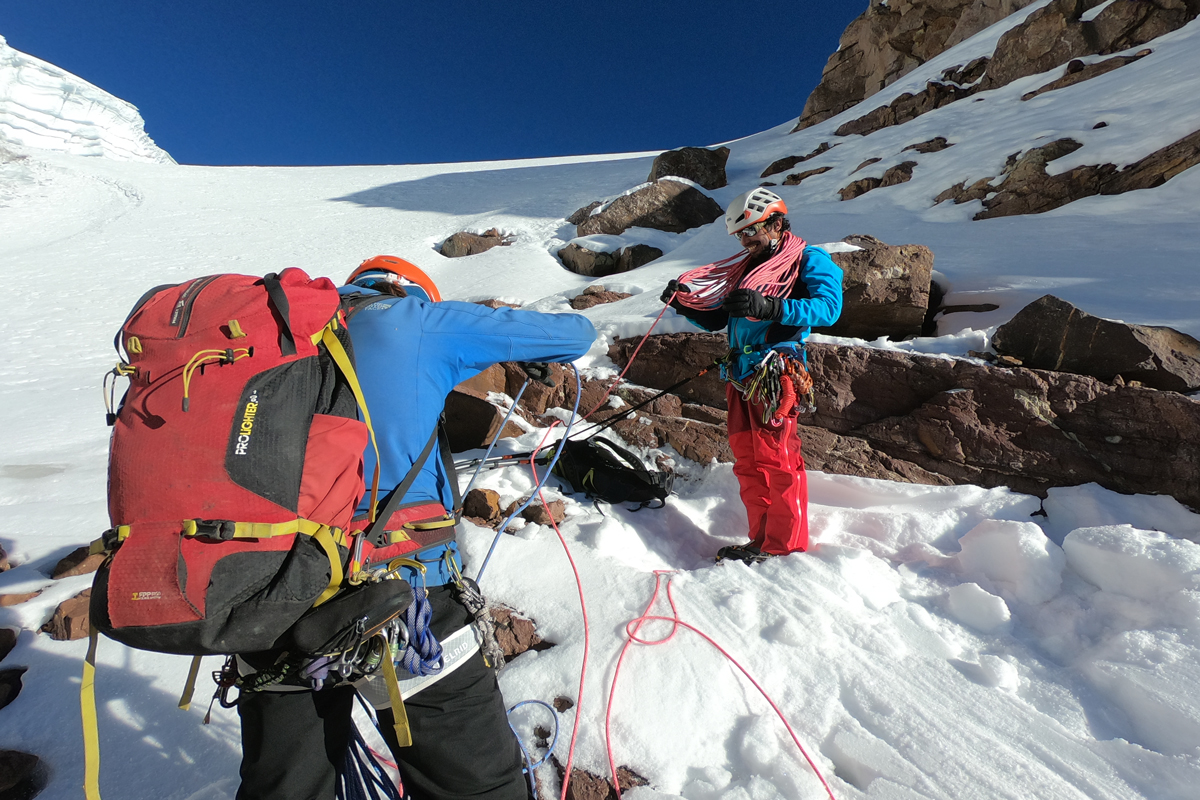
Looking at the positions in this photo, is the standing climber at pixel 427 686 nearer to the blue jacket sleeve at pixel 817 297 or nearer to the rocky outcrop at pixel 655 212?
the blue jacket sleeve at pixel 817 297

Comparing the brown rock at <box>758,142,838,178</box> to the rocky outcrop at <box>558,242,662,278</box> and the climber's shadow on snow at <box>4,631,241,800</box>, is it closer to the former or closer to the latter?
the rocky outcrop at <box>558,242,662,278</box>

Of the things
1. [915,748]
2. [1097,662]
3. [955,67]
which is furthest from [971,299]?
[955,67]

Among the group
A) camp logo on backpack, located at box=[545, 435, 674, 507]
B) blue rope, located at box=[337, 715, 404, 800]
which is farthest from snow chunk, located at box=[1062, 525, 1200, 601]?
blue rope, located at box=[337, 715, 404, 800]

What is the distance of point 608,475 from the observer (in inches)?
132

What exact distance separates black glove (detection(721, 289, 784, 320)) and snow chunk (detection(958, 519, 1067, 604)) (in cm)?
153

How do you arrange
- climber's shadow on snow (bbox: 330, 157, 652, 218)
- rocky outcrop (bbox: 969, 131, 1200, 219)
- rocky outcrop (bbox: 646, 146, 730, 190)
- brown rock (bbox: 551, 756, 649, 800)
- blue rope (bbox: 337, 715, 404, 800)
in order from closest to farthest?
blue rope (bbox: 337, 715, 404, 800)
brown rock (bbox: 551, 756, 649, 800)
rocky outcrop (bbox: 969, 131, 1200, 219)
rocky outcrop (bbox: 646, 146, 730, 190)
climber's shadow on snow (bbox: 330, 157, 652, 218)

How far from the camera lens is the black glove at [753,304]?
2.69 m

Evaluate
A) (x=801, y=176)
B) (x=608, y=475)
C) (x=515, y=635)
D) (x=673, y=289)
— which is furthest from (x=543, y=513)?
(x=801, y=176)

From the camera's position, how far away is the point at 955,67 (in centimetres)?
1502

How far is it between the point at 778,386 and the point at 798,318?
36cm

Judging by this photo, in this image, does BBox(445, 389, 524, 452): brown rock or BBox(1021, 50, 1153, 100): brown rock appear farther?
BBox(1021, 50, 1153, 100): brown rock

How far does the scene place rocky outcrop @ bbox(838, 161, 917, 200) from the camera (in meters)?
9.20

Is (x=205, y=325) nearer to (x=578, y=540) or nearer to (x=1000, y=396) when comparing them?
(x=578, y=540)

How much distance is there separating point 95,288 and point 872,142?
1606cm
